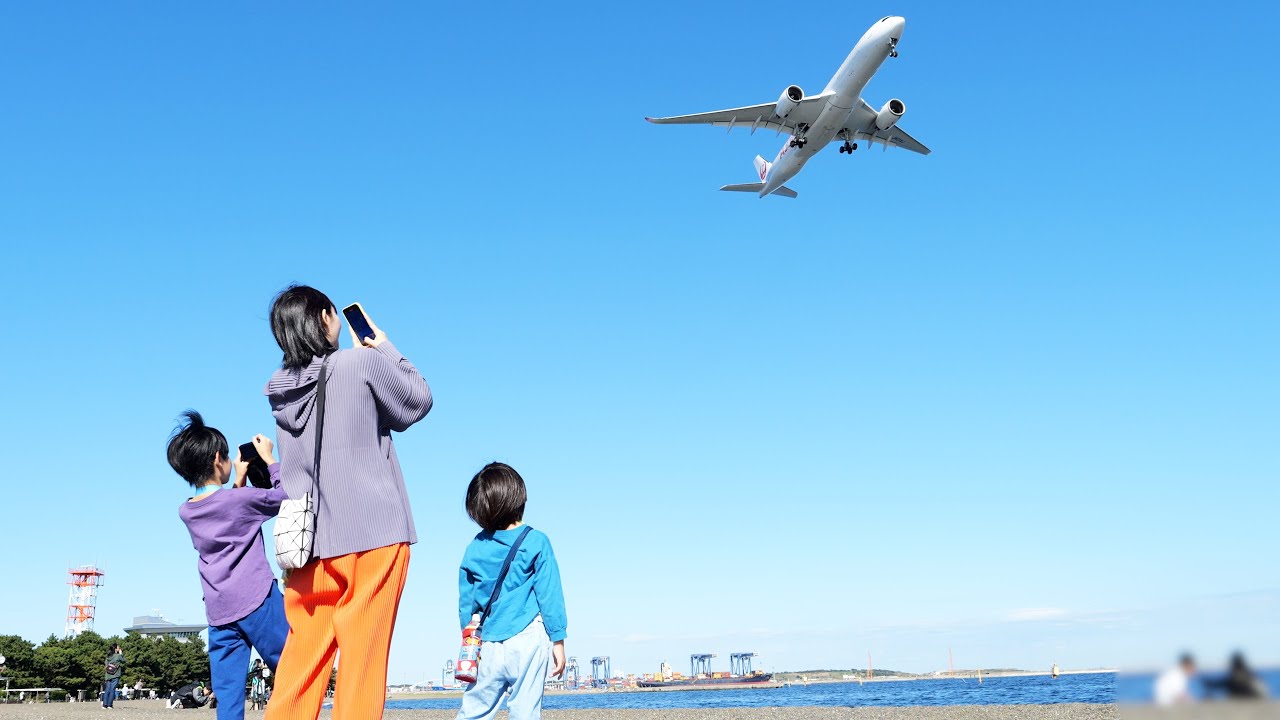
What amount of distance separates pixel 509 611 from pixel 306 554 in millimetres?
1250

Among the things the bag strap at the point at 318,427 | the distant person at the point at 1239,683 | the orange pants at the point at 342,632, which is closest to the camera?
the distant person at the point at 1239,683

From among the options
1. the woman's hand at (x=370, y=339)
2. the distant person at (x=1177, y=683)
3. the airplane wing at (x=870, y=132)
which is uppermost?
the airplane wing at (x=870, y=132)

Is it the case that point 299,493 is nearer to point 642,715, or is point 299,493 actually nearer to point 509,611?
point 509,611

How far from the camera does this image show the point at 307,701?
12.2ft

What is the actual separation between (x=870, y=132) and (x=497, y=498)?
3419 centimetres

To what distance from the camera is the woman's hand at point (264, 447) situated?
15.6ft

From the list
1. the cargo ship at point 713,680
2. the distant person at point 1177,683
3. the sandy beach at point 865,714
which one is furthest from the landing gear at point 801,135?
the cargo ship at point 713,680

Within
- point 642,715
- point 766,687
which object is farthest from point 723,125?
point 766,687

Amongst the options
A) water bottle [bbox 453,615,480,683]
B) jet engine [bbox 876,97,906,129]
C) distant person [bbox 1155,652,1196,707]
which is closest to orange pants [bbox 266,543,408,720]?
water bottle [bbox 453,615,480,683]

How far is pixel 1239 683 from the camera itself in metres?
0.57

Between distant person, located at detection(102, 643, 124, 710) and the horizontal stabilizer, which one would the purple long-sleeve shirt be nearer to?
distant person, located at detection(102, 643, 124, 710)

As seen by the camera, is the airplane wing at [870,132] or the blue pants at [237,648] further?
the airplane wing at [870,132]

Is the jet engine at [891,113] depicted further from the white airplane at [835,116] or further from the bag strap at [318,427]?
the bag strap at [318,427]

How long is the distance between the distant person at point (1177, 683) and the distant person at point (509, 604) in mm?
3974
